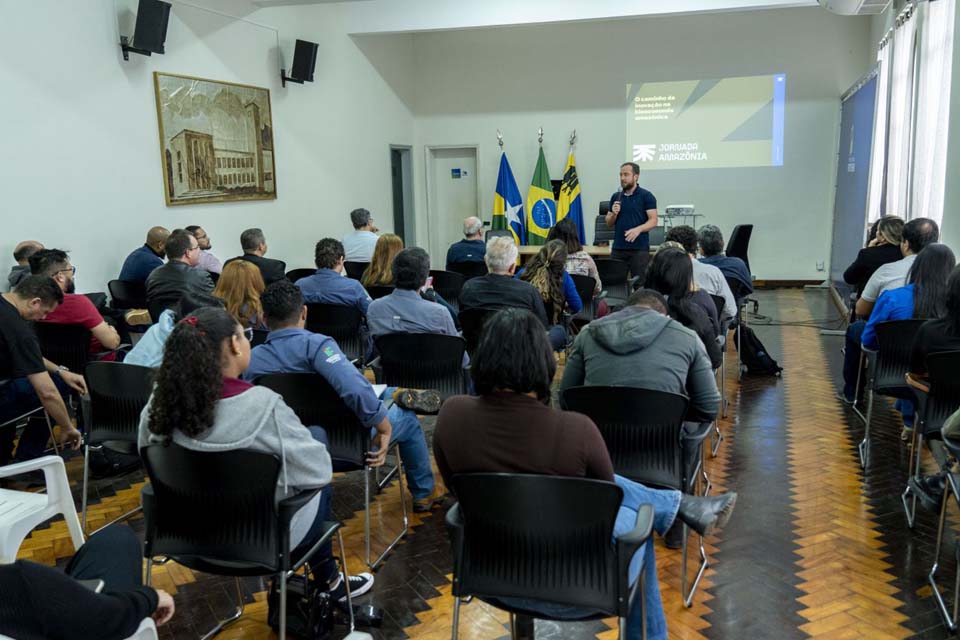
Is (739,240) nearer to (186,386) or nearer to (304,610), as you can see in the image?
(304,610)

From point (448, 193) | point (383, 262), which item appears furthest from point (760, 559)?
point (448, 193)

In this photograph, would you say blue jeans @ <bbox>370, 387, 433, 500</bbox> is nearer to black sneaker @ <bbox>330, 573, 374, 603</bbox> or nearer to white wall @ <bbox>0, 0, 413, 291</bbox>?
black sneaker @ <bbox>330, 573, 374, 603</bbox>

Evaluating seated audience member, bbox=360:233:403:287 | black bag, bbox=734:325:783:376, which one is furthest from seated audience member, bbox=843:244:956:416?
seated audience member, bbox=360:233:403:287

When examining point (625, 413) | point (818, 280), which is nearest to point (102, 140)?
point (625, 413)

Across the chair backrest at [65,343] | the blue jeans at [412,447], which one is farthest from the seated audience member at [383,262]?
the blue jeans at [412,447]

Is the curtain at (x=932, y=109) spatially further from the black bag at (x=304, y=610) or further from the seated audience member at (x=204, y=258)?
the seated audience member at (x=204, y=258)

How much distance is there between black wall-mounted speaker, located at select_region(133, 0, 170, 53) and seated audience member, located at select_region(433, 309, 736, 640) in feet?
18.2

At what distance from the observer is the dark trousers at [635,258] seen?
23.1ft

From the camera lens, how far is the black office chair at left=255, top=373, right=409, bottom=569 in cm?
283

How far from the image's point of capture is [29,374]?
3494 millimetres

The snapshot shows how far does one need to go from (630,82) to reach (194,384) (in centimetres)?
1001

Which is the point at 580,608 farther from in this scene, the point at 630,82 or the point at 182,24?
the point at 630,82

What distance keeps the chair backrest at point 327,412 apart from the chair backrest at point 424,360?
2.52 ft

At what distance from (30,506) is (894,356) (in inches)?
149
